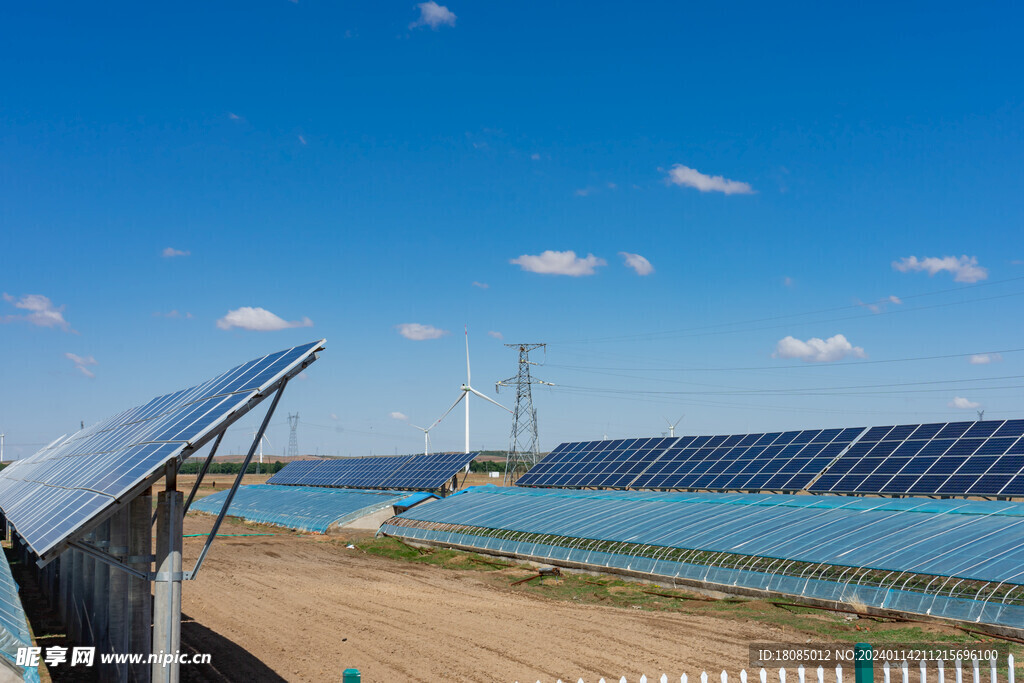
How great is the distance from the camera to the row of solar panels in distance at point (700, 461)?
52312 mm

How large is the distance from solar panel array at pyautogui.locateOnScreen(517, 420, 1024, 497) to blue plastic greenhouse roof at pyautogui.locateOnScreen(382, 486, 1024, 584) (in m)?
3.38

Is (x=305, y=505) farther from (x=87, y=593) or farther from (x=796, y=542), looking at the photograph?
(x=796, y=542)

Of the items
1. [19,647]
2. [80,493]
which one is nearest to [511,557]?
[80,493]

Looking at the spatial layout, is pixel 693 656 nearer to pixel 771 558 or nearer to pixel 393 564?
pixel 771 558

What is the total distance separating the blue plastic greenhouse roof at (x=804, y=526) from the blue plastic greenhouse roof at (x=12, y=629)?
85.9 ft

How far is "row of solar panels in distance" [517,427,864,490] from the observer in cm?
5231

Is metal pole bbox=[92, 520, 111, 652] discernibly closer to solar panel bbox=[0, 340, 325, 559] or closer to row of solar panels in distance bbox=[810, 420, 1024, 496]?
solar panel bbox=[0, 340, 325, 559]

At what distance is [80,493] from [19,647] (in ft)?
22.9

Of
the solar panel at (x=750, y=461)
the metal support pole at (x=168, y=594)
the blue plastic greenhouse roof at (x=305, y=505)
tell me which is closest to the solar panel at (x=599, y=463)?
the solar panel at (x=750, y=461)

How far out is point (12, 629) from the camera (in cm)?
1215

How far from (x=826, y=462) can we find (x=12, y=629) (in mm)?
47437

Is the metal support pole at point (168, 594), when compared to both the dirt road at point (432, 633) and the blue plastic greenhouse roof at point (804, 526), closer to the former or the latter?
the dirt road at point (432, 633)

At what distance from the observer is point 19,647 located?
35.4 ft

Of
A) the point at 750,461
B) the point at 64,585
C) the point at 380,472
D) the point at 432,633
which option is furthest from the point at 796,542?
the point at 380,472
